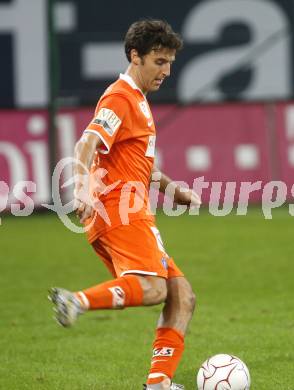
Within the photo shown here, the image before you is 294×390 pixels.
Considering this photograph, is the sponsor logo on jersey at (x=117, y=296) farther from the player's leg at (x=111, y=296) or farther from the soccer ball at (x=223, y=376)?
the soccer ball at (x=223, y=376)

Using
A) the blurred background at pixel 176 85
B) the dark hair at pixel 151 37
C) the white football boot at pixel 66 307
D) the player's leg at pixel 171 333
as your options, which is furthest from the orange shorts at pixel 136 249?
the blurred background at pixel 176 85

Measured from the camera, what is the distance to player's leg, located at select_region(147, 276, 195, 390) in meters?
5.32

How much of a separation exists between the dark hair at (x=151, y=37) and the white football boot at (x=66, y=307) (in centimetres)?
142

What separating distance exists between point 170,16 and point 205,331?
34.1ft

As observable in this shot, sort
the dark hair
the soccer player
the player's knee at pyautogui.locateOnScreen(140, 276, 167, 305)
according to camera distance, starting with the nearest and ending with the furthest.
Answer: the player's knee at pyautogui.locateOnScreen(140, 276, 167, 305), the soccer player, the dark hair

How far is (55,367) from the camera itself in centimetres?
633

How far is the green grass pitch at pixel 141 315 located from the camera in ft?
20.2

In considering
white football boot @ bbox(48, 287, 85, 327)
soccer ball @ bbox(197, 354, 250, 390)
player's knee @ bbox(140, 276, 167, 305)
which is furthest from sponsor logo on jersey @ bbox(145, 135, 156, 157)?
soccer ball @ bbox(197, 354, 250, 390)

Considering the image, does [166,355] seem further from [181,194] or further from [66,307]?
[181,194]

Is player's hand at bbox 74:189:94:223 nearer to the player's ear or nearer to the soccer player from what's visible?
the soccer player

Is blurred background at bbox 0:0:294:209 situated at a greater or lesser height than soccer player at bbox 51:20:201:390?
lesser

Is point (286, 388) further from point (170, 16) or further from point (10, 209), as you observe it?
point (170, 16)

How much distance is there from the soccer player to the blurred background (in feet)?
30.4

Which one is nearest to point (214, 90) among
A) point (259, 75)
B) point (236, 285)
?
point (259, 75)
